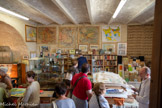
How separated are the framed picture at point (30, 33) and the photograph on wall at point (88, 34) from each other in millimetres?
3043

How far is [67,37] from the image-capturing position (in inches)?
320

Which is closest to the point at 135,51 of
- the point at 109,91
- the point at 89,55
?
the point at 89,55

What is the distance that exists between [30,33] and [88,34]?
12.4ft

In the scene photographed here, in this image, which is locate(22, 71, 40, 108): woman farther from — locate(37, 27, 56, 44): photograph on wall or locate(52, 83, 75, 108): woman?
locate(37, 27, 56, 44): photograph on wall

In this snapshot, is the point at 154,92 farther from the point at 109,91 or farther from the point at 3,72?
the point at 3,72

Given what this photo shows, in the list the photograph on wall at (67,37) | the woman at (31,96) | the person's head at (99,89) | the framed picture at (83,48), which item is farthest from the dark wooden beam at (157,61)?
the photograph on wall at (67,37)

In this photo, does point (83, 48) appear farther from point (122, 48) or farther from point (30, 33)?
point (30, 33)

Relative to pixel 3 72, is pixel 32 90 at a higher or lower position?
lower

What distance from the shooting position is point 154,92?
66cm

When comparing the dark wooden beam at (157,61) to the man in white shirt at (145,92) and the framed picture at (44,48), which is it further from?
the framed picture at (44,48)

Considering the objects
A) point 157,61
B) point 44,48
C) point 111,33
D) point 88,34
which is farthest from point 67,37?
point 157,61

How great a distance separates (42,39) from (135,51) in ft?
21.0

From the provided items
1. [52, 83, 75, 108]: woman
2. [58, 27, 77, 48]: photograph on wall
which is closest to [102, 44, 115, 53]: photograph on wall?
[58, 27, 77, 48]: photograph on wall

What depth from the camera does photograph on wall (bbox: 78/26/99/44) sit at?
792cm
